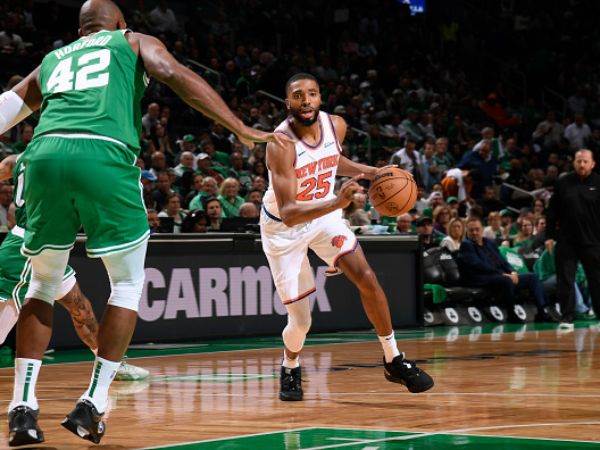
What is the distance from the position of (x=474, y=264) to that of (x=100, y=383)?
10.2 metres

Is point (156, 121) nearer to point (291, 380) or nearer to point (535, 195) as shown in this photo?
point (535, 195)

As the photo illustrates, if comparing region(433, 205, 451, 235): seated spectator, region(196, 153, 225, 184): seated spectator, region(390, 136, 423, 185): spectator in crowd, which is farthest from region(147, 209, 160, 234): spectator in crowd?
region(390, 136, 423, 185): spectator in crowd

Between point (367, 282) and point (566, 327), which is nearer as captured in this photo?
point (367, 282)

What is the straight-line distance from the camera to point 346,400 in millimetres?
7168

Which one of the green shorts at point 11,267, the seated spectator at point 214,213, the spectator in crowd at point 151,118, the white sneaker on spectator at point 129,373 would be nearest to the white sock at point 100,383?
the green shorts at point 11,267

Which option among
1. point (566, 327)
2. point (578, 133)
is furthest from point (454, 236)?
point (578, 133)

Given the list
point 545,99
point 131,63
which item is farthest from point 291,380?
point 545,99

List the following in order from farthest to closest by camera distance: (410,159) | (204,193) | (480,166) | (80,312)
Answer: (480,166) → (410,159) → (204,193) → (80,312)

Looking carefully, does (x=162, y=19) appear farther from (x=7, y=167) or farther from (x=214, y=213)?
(x=7, y=167)

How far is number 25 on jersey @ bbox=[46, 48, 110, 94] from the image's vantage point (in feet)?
17.6

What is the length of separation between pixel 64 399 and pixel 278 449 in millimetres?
2643

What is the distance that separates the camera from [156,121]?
661 inches

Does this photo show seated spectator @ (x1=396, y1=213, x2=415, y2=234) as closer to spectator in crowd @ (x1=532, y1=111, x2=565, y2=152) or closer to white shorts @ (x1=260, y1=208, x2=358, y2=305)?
white shorts @ (x1=260, y1=208, x2=358, y2=305)

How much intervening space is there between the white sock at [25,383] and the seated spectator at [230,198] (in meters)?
8.86
